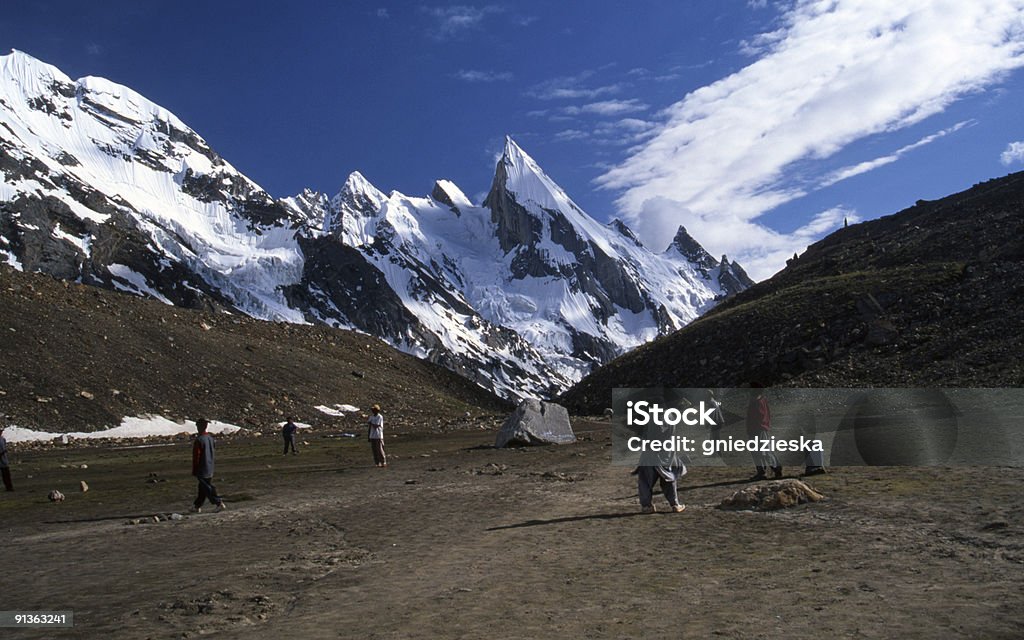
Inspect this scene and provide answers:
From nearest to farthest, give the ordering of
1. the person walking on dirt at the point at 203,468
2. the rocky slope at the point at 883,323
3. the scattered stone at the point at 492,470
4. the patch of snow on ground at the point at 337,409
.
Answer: the person walking on dirt at the point at 203,468 → the scattered stone at the point at 492,470 → the rocky slope at the point at 883,323 → the patch of snow on ground at the point at 337,409

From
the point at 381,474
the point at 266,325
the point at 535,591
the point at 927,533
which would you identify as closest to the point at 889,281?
the point at 381,474

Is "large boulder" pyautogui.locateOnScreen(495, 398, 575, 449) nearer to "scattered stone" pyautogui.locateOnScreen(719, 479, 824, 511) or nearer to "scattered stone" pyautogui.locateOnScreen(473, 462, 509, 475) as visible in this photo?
"scattered stone" pyautogui.locateOnScreen(473, 462, 509, 475)

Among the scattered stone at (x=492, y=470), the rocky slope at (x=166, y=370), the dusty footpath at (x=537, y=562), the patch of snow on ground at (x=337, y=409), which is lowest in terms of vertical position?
the dusty footpath at (x=537, y=562)

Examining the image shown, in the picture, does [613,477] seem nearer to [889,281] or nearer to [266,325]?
[889,281]

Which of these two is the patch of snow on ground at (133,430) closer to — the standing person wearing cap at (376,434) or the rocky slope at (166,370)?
the rocky slope at (166,370)

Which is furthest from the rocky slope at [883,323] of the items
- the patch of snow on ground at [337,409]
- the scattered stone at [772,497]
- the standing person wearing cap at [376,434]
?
the standing person wearing cap at [376,434]

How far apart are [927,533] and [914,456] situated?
30.3 ft

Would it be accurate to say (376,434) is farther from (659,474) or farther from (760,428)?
(659,474)

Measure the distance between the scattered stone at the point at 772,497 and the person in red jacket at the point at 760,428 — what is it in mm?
3167

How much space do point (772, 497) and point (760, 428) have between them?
4.27m

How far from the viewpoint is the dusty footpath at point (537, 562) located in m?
8.88

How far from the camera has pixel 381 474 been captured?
89.1 feet

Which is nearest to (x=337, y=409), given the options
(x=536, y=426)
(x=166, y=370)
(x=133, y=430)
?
(x=166, y=370)

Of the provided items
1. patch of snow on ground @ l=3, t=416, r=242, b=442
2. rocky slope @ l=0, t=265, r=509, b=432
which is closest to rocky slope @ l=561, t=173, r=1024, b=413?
rocky slope @ l=0, t=265, r=509, b=432
